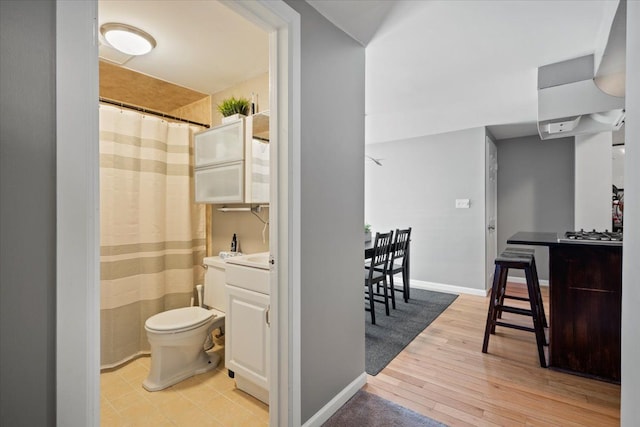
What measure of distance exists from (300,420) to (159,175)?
2.14 meters

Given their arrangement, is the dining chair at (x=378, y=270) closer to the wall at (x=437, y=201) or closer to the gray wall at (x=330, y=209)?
the gray wall at (x=330, y=209)

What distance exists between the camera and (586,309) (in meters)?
2.07

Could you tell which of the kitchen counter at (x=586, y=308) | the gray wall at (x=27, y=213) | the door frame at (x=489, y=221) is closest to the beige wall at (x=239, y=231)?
the gray wall at (x=27, y=213)

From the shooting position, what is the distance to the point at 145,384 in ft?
6.56

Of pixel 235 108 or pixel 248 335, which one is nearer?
pixel 248 335

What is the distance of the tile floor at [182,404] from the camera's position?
168 cm

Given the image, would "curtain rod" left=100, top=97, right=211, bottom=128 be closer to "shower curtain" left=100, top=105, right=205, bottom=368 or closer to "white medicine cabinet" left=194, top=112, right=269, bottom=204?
"shower curtain" left=100, top=105, right=205, bottom=368

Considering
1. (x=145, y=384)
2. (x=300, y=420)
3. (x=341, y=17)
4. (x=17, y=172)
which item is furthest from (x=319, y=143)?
(x=145, y=384)

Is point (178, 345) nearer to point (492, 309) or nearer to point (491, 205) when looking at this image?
point (492, 309)

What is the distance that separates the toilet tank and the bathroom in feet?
0.82

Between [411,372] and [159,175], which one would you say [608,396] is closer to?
[411,372]

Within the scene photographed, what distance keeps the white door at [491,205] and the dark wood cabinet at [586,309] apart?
79.4 inches

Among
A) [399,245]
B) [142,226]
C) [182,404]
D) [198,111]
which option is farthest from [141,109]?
[399,245]

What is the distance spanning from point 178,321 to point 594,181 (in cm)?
454
